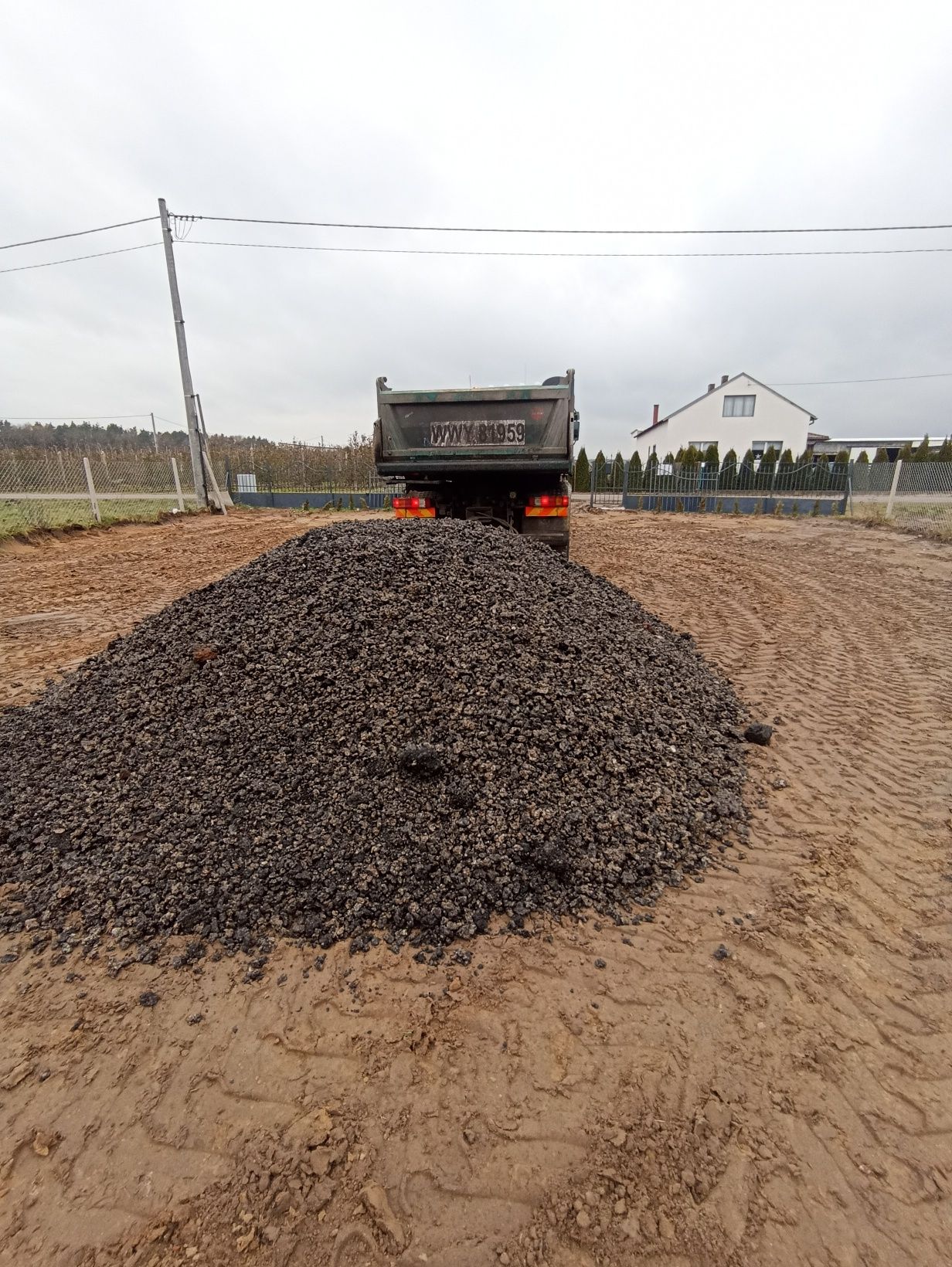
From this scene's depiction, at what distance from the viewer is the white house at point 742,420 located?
109ft

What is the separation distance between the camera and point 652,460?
86.1 feet

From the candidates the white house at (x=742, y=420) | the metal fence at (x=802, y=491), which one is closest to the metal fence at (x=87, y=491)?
the metal fence at (x=802, y=491)

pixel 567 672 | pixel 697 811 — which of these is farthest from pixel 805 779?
pixel 567 672

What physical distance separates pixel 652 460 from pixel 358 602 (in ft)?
84.1

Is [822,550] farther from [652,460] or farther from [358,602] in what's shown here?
[652,460]

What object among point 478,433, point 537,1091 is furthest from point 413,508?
point 537,1091

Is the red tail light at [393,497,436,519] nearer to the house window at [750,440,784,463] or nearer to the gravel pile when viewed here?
the gravel pile

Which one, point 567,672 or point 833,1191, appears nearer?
point 833,1191

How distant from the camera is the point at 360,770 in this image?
268 cm

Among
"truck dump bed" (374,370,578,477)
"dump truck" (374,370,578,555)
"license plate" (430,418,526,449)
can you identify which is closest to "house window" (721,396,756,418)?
"dump truck" (374,370,578,555)

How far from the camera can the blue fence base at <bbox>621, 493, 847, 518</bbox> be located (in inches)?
765

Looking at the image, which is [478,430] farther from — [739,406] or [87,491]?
[739,406]

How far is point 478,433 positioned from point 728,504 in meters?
17.1

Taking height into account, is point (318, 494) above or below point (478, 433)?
below
